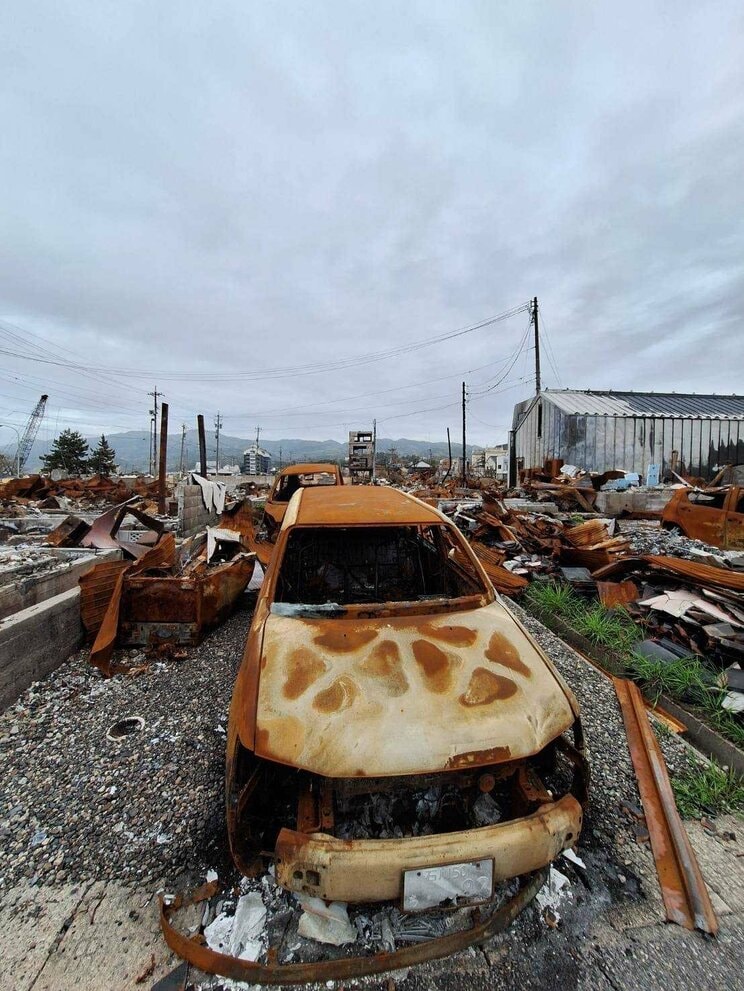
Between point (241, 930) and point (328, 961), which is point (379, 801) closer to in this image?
point (328, 961)

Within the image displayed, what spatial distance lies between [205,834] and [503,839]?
154 cm

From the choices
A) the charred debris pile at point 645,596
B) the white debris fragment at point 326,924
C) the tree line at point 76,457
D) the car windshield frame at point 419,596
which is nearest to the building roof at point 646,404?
the charred debris pile at point 645,596

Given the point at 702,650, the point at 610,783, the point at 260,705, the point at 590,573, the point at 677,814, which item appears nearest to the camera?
the point at 260,705

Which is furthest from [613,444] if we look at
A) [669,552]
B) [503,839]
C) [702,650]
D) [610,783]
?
[503,839]

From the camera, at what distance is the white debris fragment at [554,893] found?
1.83m

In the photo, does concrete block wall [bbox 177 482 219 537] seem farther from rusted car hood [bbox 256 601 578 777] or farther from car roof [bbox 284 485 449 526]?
rusted car hood [bbox 256 601 578 777]

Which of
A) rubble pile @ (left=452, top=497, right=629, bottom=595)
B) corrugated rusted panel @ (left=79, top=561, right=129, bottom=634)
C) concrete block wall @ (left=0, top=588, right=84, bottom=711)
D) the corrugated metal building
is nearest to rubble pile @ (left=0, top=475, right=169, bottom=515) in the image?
corrugated rusted panel @ (left=79, top=561, right=129, bottom=634)

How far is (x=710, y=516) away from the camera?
313 inches

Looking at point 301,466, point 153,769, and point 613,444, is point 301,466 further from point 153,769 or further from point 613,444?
point 613,444

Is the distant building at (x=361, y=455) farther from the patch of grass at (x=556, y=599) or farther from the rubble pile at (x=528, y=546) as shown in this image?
the patch of grass at (x=556, y=599)

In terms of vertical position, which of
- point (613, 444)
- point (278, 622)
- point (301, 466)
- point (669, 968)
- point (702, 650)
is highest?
point (613, 444)

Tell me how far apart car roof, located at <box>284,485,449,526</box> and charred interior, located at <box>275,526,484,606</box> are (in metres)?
0.20

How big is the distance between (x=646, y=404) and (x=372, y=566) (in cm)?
2407

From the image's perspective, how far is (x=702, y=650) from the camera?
150 inches
